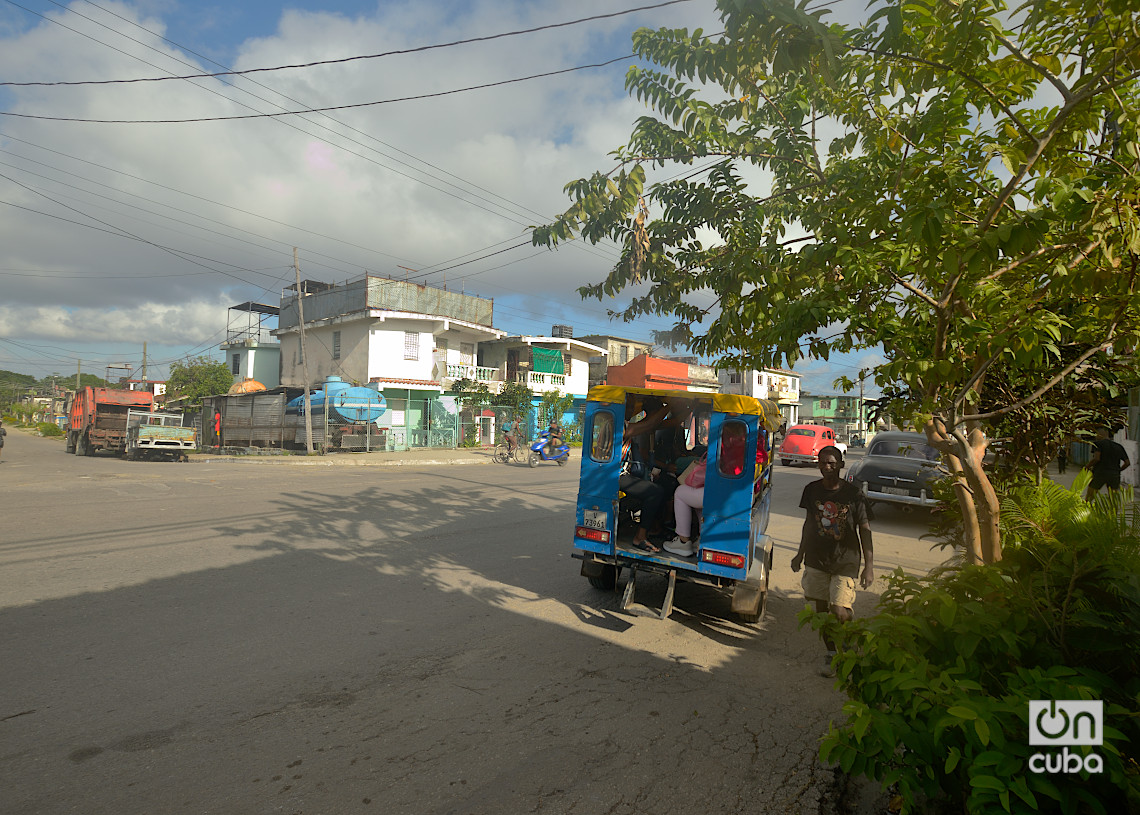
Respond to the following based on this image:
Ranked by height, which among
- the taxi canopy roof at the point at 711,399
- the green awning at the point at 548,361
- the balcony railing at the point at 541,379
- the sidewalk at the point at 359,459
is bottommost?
the sidewalk at the point at 359,459

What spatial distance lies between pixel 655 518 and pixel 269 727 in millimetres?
3862

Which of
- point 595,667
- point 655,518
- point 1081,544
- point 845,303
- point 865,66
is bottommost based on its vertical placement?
Answer: point 595,667

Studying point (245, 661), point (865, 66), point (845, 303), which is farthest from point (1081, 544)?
point (245, 661)

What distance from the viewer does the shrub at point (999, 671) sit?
1.92 meters

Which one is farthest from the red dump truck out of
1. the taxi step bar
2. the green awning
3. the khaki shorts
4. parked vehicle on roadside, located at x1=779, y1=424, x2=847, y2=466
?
the khaki shorts

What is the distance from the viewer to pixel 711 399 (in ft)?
18.9

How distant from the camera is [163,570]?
6.84 m

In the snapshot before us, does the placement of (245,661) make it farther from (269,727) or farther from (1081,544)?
(1081,544)

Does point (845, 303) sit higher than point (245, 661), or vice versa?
point (845, 303)

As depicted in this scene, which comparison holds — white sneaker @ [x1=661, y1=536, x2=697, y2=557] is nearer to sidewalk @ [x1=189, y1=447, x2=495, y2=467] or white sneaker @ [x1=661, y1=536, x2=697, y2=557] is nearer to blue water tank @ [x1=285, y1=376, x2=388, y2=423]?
sidewalk @ [x1=189, y1=447, x2=495, y2=467]

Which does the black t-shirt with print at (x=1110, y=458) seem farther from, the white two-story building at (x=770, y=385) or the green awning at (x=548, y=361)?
the white two-story building at (x=770, y=385)

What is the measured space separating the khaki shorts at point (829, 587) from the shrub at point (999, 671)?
6.91 ft

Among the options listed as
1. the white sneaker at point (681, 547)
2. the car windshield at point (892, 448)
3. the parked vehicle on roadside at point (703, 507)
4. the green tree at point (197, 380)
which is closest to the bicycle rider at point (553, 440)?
the car windshield at point (892, 448)

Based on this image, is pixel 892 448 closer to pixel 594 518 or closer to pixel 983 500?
pixel 594 518
